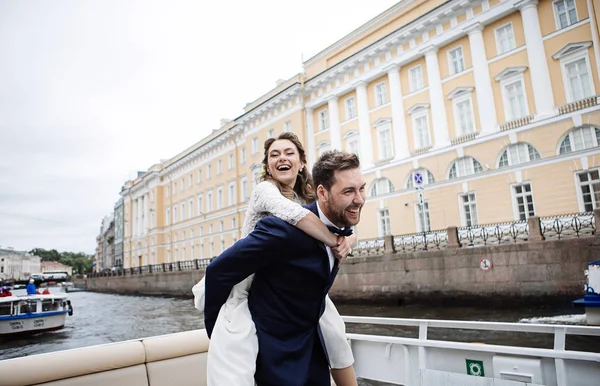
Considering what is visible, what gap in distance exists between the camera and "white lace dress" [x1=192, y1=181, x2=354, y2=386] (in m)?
1.41

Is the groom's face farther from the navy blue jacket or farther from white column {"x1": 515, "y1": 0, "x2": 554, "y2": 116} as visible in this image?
white column {"x1": 515, "y1": 0, "x2": 554, "y2": 116}

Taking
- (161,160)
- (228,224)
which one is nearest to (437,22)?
(228,224)

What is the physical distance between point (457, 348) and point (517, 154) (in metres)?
17.3

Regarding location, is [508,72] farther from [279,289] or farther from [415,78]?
[279,289]

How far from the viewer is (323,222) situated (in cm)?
160

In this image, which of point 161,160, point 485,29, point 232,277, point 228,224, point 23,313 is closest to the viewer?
point 232,277

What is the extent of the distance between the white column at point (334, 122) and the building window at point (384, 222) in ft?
18.9

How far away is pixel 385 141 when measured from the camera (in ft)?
77.5

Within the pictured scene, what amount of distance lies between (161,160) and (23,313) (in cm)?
4019

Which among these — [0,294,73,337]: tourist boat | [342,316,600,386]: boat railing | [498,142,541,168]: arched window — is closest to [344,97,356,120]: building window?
[498,142,541,168]: arched window

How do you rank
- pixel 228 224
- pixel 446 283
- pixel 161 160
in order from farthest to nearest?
pixel 161 160
pixel 228 224
pixel 446 283

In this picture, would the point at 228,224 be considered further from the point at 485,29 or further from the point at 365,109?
the point at 485,29

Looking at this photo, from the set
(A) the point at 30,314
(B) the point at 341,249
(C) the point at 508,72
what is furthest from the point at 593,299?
(A) the point at 30,314

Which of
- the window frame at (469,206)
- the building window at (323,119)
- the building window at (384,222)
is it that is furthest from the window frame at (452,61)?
the building window at (323,119)
